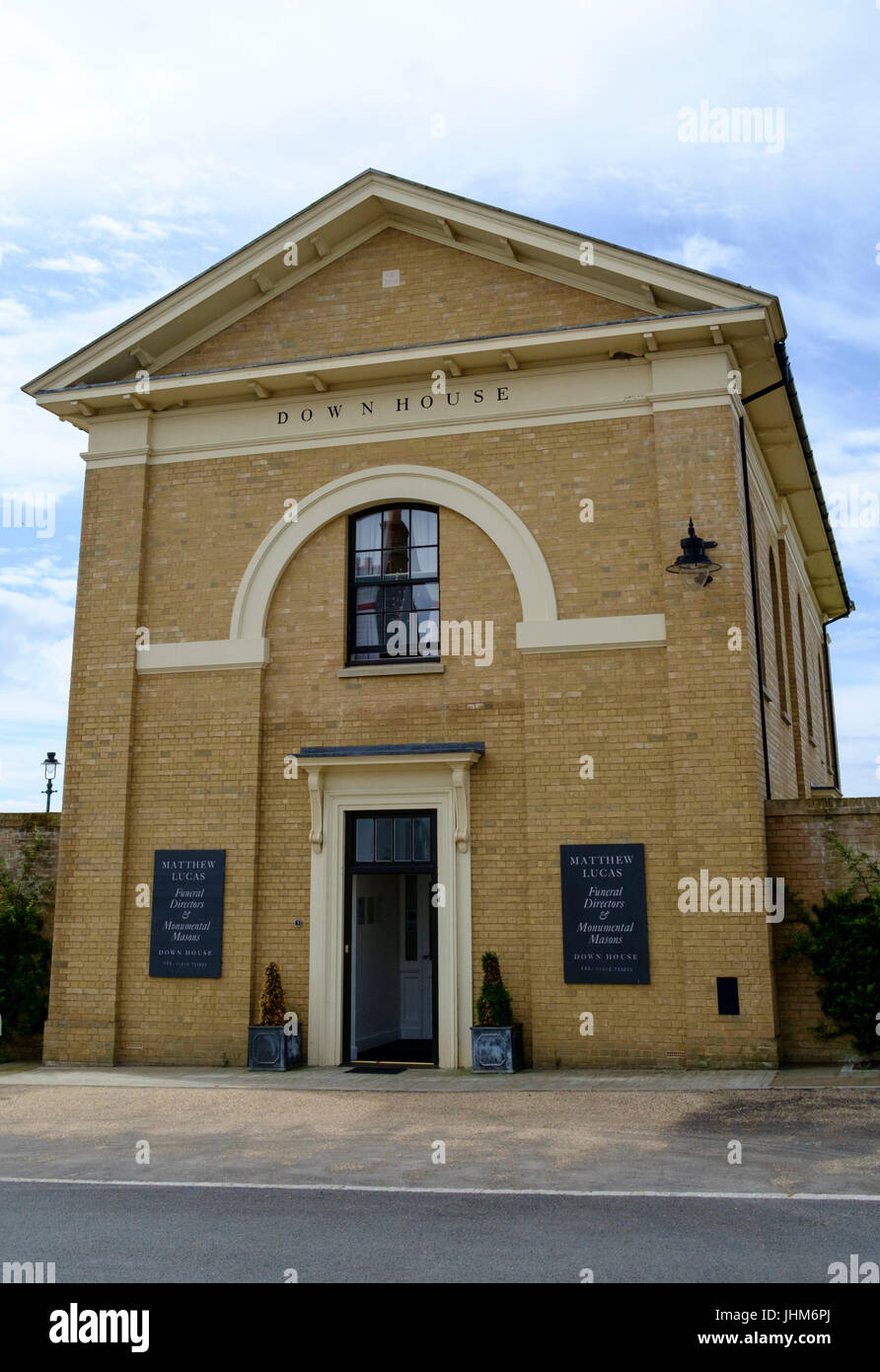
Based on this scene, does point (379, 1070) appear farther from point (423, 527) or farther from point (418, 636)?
point (423, 527)

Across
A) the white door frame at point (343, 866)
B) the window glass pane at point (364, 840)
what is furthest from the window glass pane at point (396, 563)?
the window glass pane at point (364, 840)

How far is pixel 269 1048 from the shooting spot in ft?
43.0

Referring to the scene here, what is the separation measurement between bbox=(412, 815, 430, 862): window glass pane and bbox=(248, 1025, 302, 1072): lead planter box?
2.47 metres

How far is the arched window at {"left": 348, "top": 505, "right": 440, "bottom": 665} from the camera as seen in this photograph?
14.3 metres

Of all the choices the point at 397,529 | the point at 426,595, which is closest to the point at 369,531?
the point at 397,529

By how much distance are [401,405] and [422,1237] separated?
10.5 m

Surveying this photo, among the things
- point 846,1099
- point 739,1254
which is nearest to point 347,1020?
point 846,1099

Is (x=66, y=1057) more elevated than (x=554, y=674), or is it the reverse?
(x=554, y=674)

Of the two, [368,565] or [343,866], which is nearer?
[343,866]

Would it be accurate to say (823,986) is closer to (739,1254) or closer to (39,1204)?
(739,1254)

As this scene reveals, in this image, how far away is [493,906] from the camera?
1330 cm

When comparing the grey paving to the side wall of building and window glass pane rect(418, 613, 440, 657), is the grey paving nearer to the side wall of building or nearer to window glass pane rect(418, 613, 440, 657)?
the side wall of building

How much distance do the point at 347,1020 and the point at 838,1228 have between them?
26.4 ft

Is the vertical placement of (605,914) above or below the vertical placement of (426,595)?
below
